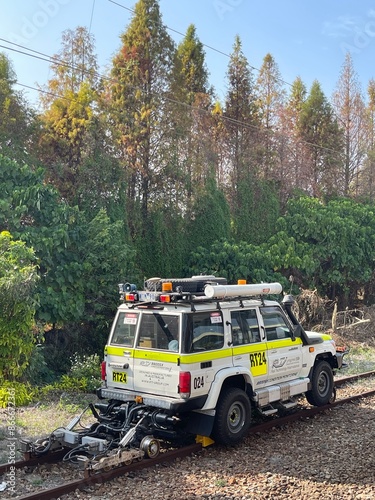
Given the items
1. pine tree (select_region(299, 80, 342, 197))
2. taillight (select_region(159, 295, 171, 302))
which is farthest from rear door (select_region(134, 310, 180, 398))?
pine tree (select_region(299, 80, 342, 197))

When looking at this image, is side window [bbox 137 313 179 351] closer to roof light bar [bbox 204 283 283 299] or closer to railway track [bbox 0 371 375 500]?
roof light bar [bbox 204 283 283 299]

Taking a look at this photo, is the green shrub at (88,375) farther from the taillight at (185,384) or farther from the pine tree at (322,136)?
the pine tree at (322,136)

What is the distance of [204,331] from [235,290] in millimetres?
845

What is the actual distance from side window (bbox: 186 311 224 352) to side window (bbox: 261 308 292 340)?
Result: 121 cm

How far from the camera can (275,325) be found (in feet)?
29.8

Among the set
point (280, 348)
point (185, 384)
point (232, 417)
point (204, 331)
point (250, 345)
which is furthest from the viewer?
point (280, 348)

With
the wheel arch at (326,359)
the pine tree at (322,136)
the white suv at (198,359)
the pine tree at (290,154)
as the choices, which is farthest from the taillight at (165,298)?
the pine tree at (322,136)

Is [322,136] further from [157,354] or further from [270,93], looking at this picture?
[157,354]

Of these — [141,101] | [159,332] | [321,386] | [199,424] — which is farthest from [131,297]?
[141,101]

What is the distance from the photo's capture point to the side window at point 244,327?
27.0ft

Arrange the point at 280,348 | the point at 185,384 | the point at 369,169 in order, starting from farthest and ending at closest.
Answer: the point at 369,169 < the point at 280,348 < the point at 185,384

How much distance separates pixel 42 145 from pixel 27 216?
379 cm

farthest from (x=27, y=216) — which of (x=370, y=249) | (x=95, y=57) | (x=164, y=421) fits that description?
(x=370, y=249)

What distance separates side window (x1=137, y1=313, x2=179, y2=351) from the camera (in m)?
7.59
